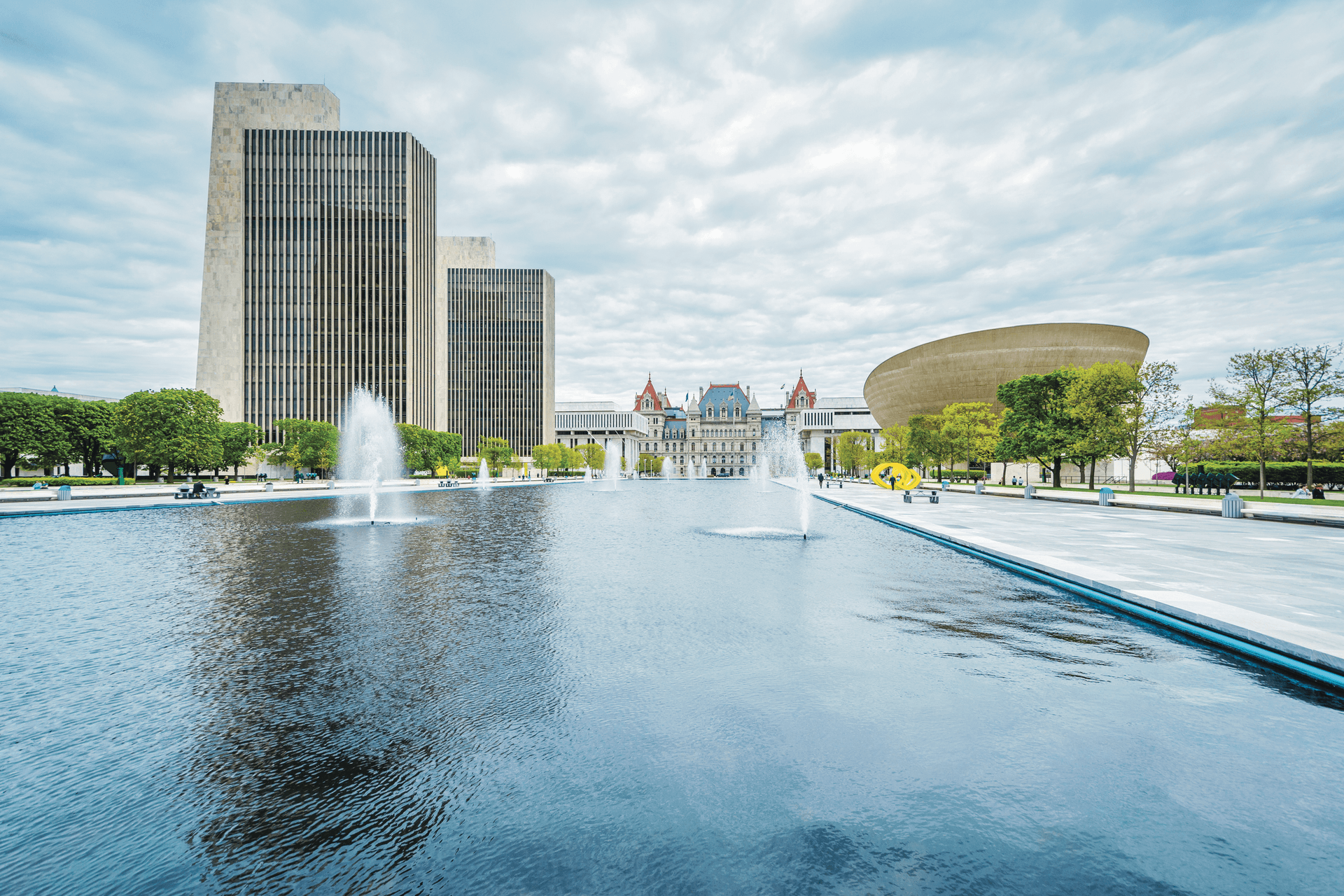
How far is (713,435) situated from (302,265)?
337ft

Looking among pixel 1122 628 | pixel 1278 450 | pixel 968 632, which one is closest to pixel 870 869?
pixel 968 632

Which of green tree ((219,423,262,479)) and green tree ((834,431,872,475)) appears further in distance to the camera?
green tree ((834,431,872,475))

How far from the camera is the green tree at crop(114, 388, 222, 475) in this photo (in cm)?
5522

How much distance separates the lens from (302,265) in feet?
327

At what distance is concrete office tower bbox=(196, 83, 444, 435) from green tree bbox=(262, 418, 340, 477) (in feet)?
58.2

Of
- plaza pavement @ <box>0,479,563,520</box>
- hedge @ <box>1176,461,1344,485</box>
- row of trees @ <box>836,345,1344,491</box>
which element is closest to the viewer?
plaza pavement @ <box>0,479,563,520</box>

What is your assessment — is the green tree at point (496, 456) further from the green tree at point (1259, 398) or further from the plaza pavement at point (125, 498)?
the green tree at point (1259, 398)

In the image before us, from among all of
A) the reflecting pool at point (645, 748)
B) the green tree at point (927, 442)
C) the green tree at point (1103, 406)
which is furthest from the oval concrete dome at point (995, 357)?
the reflecting pool at point (645, 748)

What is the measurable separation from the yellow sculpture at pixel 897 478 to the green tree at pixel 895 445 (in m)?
17.6

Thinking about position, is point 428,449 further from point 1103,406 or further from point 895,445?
point 1103,406

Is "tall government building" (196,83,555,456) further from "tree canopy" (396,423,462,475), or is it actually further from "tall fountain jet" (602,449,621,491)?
"tall fountain jet" (602,449,621,491)

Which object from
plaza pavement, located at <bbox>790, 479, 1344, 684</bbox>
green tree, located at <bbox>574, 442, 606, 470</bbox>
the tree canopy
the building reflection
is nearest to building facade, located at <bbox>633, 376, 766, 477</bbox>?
green tree, located at <bbox>574, 442, 606, 470</bbox>

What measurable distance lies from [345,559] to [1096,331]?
10378 centimetres

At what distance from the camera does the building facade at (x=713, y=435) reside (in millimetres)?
167250
